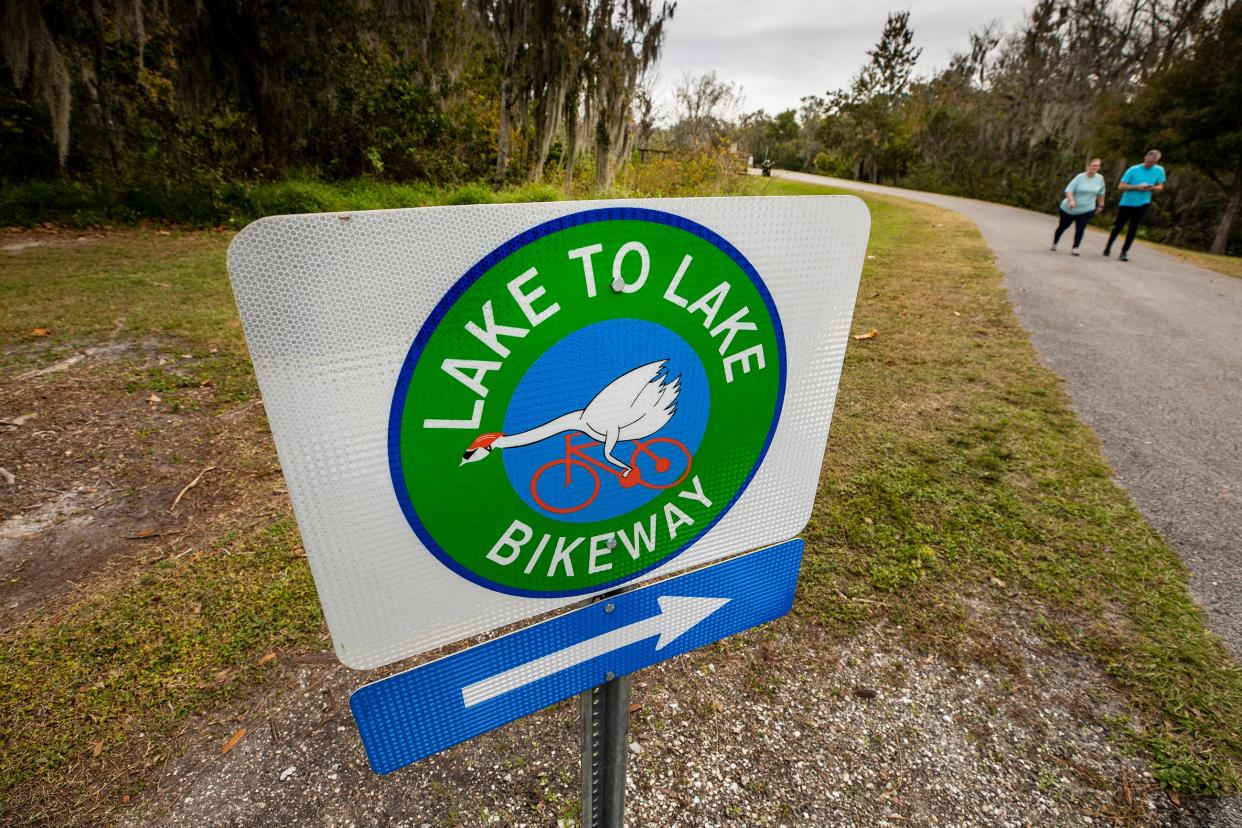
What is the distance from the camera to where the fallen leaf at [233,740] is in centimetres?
184

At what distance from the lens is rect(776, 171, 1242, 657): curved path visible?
2902 mm

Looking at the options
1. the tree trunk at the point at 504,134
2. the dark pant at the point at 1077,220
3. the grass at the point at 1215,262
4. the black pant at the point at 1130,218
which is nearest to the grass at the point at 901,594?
the dark pant at the point at 1077,220

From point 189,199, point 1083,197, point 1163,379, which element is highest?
point 1083,197

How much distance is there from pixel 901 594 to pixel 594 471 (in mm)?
2216

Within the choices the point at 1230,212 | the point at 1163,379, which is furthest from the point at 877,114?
the point at 1163,379

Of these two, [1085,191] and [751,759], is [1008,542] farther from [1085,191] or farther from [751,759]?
[1085,191]

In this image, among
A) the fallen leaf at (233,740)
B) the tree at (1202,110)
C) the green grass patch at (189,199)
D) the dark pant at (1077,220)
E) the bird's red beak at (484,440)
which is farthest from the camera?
the tree at (1202,110)

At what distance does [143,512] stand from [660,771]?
2.84 meters

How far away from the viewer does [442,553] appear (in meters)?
0.83

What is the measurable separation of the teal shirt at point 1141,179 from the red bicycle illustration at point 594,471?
36.8ft

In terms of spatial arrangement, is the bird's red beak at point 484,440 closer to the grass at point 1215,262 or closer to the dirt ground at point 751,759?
the dirt ground at point 751,759

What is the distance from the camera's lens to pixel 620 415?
86cm

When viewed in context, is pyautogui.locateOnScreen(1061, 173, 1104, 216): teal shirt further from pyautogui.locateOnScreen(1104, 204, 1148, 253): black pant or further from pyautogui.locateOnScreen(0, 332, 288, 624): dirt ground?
pyautogui.locateOnScreen(0, 332, 288, 624): dirt ground

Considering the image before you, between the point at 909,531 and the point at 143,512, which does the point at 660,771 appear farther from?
the point at 143,512
